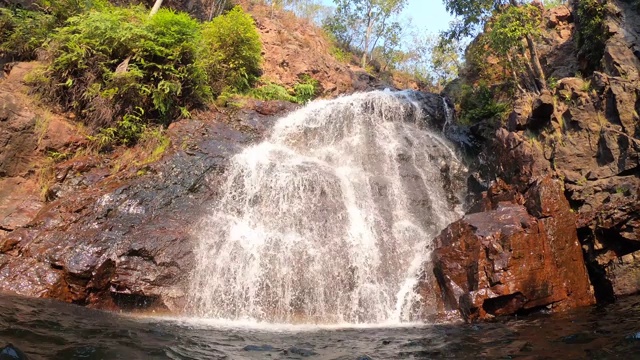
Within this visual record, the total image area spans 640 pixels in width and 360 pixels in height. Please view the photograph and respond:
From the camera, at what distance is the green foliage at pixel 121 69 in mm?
13914

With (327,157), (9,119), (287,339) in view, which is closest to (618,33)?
(327,157)

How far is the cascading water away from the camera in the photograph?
9898 millimetres

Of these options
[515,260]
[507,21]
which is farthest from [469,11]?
[515,260]

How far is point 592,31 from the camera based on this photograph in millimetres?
14688

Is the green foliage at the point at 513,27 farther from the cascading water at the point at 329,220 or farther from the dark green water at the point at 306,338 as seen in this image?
the dark green water at the point at 306,338

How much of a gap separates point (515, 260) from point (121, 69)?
515 inches

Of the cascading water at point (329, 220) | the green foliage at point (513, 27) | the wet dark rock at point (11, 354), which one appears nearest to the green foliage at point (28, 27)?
the cascading water at point (329, 220)

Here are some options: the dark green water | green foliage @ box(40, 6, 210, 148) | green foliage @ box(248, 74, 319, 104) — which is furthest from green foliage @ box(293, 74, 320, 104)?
the dark green water

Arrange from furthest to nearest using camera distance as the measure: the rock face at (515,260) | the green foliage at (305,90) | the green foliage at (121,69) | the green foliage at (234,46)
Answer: the green foliage at (305,90)
the green foliage at (234,46)
the green foliage at (121,69)
the rock face at (515,260)

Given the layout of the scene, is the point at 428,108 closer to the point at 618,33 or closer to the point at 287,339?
→ the point at 618,33

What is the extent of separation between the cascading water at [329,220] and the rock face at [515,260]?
3.62 ft

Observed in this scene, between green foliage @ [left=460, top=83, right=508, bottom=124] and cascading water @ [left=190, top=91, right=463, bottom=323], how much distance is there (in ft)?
9.04

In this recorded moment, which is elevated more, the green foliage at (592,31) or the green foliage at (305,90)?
the green foliage at (305,90)

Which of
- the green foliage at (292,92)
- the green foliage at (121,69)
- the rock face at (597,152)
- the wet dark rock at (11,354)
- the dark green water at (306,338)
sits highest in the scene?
the green foliage at (292,92)
